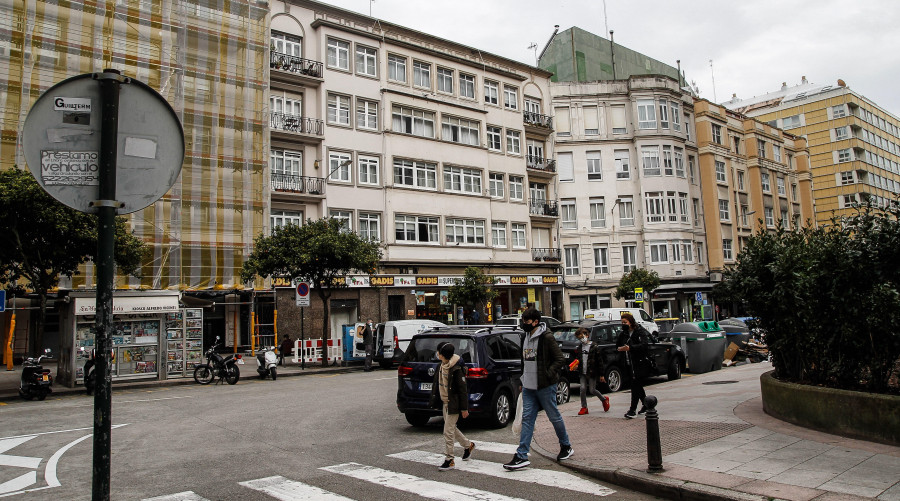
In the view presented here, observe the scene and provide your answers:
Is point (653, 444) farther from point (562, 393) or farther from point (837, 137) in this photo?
point (837, 137)

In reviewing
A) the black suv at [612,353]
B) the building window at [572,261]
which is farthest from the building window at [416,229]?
the black suv at [612,353]

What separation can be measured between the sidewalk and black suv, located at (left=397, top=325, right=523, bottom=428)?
2.82 ft

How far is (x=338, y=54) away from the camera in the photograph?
33.7 m

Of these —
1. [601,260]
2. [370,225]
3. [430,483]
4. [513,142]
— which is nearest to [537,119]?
[513,142]

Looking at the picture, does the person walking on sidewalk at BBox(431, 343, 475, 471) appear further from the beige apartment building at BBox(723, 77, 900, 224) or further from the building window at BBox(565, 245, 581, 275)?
the beige apartment building at BBox(723, 77, 900, 224)

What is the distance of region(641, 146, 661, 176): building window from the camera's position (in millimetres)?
47594

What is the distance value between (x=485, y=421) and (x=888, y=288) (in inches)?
254

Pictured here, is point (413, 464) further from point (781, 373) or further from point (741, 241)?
point (741, 241)

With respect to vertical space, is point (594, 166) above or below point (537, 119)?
below

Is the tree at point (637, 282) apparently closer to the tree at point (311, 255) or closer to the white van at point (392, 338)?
the white van at point (392, 338)

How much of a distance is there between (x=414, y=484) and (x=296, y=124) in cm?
2761

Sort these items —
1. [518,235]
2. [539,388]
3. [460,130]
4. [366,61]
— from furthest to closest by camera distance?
[518,235] < [460,130] < [366,61] < [539,388]

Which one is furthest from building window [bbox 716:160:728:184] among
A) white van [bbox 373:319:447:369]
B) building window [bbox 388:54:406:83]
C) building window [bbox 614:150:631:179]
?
white van [bbox 373:319:447:369]

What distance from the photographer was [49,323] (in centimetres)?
2895
